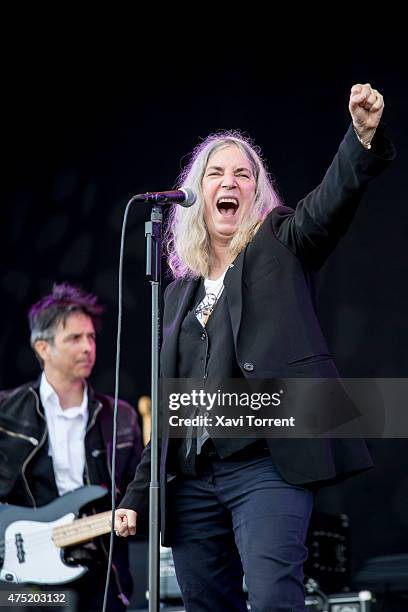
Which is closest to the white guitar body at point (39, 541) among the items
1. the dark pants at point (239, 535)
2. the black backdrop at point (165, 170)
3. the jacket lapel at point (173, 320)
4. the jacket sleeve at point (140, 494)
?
the black backdrop at point (165, 170)

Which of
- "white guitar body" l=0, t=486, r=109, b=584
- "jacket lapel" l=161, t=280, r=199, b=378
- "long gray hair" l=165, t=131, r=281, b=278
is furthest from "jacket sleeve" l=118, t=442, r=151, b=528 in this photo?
"white guitar body" l=0, t=486, r=109, b=584

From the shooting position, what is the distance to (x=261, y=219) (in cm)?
286

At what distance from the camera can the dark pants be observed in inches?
91.4

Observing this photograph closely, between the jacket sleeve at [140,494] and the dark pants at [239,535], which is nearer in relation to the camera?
the dark pants at [239,535]

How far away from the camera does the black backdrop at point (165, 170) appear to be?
5227mm

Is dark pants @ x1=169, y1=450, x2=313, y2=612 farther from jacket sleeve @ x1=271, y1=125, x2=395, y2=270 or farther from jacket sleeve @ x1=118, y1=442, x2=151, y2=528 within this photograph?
jacket sleeve @ x1=271, y1=125, x2=395, y2=270

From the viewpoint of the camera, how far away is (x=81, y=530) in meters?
4.54

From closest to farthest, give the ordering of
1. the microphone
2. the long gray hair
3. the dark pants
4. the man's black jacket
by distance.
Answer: the dark pants, the microphone, the long gray hair, the man's black jacket

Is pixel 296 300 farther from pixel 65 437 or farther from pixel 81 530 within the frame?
pixel 65 437

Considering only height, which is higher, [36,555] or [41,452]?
[41,452]

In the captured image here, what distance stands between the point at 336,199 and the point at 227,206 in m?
0.58

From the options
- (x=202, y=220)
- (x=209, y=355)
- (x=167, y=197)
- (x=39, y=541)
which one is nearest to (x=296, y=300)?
(x=209, y=355)

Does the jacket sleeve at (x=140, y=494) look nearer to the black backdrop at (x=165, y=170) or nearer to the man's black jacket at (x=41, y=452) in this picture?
the man's black jacket at (x=41, y=452)

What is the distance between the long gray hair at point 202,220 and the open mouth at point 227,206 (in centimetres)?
6
